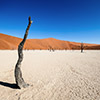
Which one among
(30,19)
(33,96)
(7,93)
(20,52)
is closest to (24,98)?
(33,96)

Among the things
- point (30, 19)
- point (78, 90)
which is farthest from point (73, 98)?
point (30, 19)

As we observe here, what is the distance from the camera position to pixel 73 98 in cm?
342

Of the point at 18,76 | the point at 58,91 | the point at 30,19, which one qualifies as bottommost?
the point at 58,91

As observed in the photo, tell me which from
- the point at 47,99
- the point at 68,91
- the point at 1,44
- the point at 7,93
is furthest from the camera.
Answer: the point at 1,44

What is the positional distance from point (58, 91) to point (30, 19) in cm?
425

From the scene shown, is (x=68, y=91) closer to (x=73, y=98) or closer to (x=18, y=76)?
(x=73, y=98)

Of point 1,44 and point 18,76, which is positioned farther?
point 1,44

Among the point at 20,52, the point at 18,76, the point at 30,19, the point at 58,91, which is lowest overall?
the point at 58,91

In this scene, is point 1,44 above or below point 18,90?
above

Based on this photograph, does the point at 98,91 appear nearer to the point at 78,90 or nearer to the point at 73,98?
the point at 78,90

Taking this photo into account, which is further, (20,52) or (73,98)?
(20,52)

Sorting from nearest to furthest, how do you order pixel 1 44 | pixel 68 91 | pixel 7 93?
1. pixel 7 93
2. pixel 68 91
3. pixel 1 44

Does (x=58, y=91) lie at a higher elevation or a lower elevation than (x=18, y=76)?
lower

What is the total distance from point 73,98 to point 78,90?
0.83 metres
